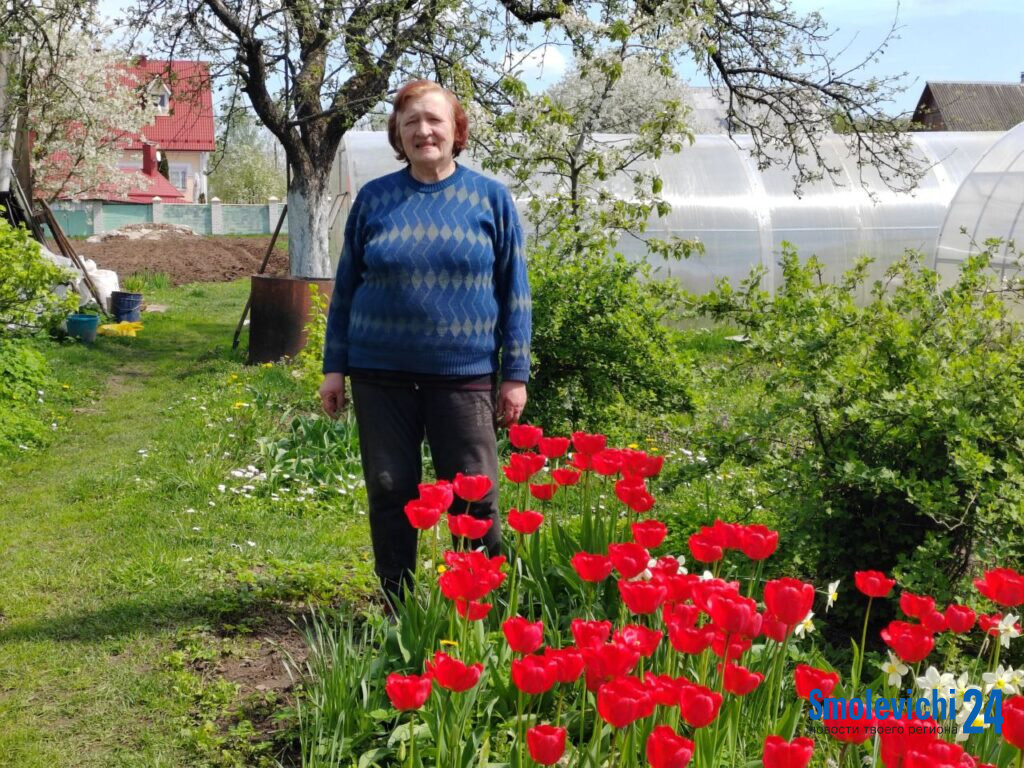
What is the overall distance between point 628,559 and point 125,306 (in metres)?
12.6

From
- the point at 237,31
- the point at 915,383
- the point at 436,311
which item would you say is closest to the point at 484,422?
the point at 436,311

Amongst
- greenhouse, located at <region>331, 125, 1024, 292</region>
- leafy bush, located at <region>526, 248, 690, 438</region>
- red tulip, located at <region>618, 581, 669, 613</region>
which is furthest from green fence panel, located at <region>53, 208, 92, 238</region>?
red tulip, located at <region>618, 581, 669, 613</region>

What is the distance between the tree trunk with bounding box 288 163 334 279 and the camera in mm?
11336

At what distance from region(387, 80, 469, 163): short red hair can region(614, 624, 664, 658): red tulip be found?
184cm

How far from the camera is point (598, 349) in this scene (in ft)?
20.8

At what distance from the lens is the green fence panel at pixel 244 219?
3741 cm

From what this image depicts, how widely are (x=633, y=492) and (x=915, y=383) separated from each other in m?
1.38

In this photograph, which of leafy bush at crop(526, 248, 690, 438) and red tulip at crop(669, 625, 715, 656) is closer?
red tulip at crop(669, 625, 715, 656)

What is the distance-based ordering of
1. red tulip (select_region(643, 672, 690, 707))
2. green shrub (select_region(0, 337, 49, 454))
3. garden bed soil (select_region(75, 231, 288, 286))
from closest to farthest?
red tulip (select_region(643, 672, 690, 707))
green shrub (select_region(0, 337, 49, 454))
garden bed soil (select_region(75, 231, 288, 286))

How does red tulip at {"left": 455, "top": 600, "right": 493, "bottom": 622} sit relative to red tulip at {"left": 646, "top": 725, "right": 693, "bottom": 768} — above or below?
below

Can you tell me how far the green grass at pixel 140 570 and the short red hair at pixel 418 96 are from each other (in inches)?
65.5

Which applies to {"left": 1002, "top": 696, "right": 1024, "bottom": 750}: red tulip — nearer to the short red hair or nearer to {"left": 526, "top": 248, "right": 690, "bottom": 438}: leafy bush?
the short red hair

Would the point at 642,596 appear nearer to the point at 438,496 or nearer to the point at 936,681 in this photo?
the point at 936,681

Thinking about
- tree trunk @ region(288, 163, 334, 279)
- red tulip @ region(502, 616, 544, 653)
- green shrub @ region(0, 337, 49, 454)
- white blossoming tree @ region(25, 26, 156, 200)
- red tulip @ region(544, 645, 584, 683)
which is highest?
white blossoming tree @ region(25, 26, 156, 200)
